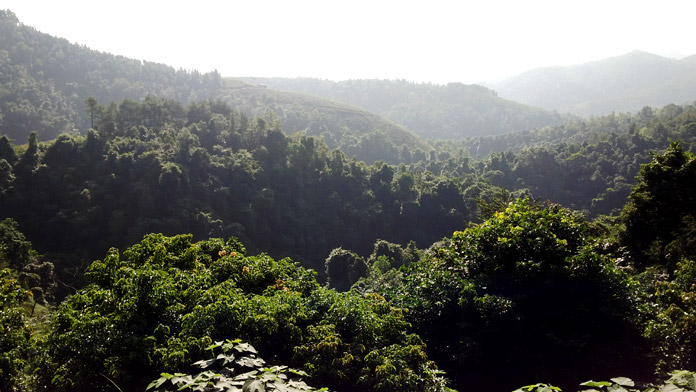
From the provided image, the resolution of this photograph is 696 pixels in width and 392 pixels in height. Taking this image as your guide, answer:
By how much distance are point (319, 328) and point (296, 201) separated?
4853 centimetres

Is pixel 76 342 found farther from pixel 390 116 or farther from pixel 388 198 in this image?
pixel 390 116

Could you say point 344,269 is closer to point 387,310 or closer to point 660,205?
point 660,205

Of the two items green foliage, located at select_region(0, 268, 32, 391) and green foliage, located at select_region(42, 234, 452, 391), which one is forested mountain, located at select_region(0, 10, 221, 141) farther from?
green foliage, located at select_region(42, 234, 452, 391)

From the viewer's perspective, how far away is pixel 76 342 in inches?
219

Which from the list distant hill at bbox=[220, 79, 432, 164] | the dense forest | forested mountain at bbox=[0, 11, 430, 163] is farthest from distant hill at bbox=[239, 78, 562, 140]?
the dense forest

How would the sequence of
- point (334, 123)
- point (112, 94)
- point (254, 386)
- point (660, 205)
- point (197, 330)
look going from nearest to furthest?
point (254, 386) → point (197, 330) → point (660, 205) → point (112, 94) → point (334, 123)

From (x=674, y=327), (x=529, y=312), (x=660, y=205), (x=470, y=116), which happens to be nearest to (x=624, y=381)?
(x=674, y=327)

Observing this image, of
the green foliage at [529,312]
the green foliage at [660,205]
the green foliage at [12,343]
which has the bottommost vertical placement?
the green foliage at [12,343]

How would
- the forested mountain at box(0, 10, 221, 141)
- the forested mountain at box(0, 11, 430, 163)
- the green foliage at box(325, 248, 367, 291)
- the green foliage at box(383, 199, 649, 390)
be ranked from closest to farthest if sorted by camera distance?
the green foliage at box(383, 199, 649, 390) < the green foliage at box(325, 248, 367, 291) < the forested mountain at box(0, 10, 221, 141) < the forested mountain at box(0, 11, 430, 163)

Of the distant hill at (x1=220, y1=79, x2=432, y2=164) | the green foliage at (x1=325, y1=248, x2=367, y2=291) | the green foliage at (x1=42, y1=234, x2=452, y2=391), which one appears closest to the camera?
the green foliage at (x1=42, y1=234, x2=452, y2=391)

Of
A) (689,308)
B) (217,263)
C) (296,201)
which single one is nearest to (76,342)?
(217,263)

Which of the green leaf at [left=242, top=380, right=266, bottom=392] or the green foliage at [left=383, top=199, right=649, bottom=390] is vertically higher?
the green leaf at [left=242, top=380, right=266, bottom=392]

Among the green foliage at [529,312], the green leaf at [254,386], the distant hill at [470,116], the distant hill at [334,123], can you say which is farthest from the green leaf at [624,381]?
the distant hill at [470,116]

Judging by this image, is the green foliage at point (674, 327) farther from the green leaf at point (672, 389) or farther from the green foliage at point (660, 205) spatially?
the green leaf at point (672, 389)
